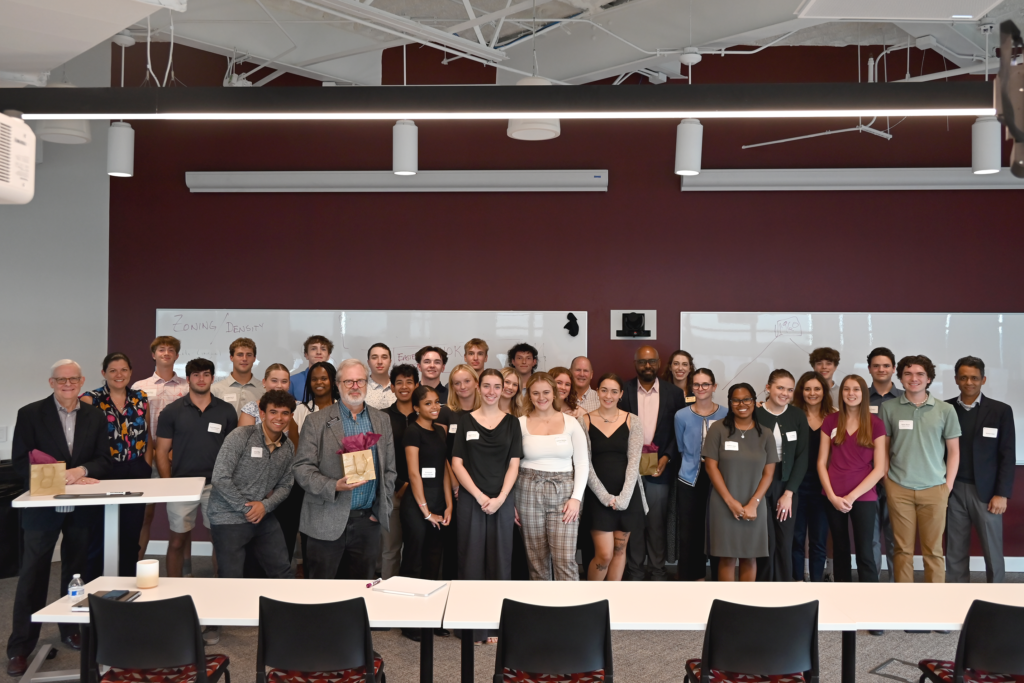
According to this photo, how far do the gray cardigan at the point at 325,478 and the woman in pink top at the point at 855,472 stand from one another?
113 inches

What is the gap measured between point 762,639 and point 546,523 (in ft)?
5.75

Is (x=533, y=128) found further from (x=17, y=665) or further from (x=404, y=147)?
(x=17, y=665)

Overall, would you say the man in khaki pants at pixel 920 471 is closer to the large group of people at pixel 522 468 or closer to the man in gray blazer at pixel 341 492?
the large group of people at pixel 522 468

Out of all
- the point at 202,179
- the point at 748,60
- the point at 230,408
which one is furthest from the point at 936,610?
the point at 202,179

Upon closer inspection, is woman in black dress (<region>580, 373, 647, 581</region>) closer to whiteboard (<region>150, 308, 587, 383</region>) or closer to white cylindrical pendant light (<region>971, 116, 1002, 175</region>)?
whiteboard (<region>150, 308, 587, 383</region>)

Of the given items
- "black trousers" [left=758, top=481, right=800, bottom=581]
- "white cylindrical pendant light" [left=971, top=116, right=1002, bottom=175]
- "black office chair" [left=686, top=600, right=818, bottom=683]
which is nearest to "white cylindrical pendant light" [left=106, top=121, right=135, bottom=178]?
"black office chair" [left=686, top=600, right=818, bottom=683]

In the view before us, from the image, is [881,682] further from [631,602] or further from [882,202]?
[882,202]

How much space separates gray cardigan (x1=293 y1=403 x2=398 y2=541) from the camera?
13.1ft

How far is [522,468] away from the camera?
4.48m

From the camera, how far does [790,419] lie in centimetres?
507

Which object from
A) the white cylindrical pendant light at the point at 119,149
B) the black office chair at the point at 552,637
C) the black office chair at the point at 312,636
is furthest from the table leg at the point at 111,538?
the white cylindrical pendant light at the point at 119,149

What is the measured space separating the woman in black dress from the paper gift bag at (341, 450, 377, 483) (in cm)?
154

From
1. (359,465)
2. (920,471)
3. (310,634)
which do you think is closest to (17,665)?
(359,465)

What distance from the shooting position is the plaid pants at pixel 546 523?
14.5ft
